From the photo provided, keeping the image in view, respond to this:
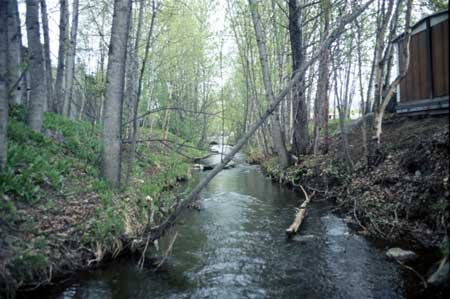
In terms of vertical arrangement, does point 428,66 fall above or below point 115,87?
above

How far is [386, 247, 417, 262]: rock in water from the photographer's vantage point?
4.80m

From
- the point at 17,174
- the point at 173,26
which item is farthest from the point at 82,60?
the point at 17,174

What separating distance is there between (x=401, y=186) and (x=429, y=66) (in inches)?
104

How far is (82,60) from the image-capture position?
2156 centimetres

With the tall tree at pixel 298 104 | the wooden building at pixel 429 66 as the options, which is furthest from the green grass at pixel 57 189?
the tall tree at pixel 298 104

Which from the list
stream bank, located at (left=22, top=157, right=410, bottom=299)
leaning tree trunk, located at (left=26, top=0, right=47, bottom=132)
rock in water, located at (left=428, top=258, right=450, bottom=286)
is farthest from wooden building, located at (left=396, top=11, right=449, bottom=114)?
leaning tree trunk, located at (left=26, top=0, right=47, bottom=132)

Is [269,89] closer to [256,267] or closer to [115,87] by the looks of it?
[115,87]

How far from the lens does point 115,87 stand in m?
6.73

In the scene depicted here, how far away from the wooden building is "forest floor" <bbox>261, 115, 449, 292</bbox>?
680 mm

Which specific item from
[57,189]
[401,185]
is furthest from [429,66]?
[57,189]

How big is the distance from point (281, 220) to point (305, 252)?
1.96 m

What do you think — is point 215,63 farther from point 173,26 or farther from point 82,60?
point 82,60

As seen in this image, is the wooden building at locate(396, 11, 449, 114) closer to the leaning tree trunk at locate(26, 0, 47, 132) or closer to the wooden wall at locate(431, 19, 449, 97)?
the wooden wall at locate(431, 19, 449, 97)

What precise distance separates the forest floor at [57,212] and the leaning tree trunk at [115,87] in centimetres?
68
